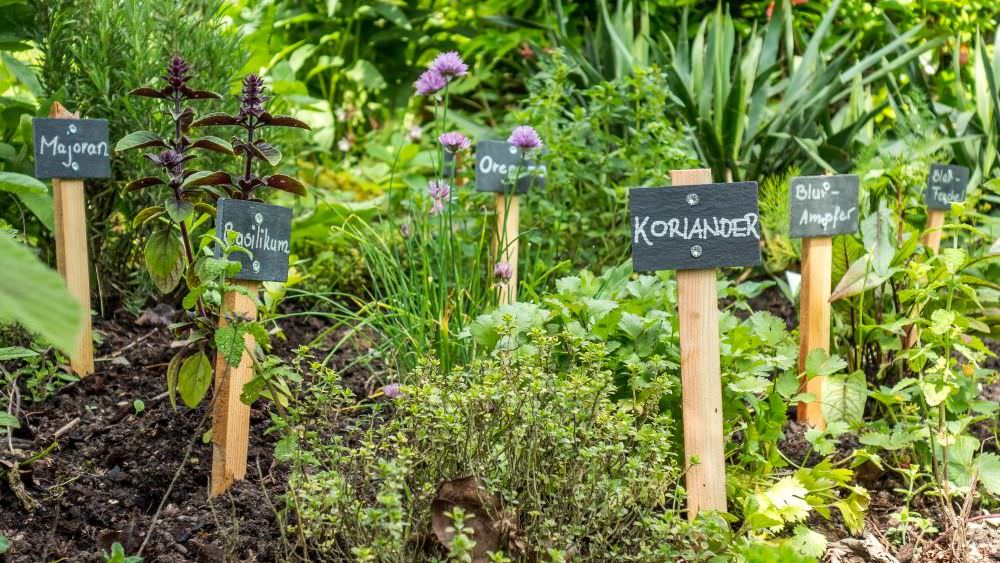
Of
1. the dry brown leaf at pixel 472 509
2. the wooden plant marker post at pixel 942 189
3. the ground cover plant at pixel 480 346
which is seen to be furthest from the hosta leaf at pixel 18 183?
the wooden plant marker post at pixel 942 189

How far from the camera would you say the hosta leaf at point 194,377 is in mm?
1820

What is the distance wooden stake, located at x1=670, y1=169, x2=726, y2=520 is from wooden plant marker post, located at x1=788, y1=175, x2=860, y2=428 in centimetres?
64

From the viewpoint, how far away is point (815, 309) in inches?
94.9

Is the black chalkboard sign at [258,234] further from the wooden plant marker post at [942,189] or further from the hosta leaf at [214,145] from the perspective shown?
the wooden plant marker post at [942,189]

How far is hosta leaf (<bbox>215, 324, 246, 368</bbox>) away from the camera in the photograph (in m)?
1.66

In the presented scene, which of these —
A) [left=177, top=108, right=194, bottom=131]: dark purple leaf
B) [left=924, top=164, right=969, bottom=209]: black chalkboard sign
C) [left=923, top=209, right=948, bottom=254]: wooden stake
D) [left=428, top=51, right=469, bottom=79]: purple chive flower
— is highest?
[left=428, top=51, right=469, bottom=79]: purple chive flower

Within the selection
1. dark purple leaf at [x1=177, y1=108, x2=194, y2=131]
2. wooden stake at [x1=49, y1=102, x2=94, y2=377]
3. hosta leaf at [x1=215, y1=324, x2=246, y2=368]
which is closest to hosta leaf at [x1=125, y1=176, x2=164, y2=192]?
dark purple leaf at [x1=177, y1=108, x2=194, y2=131]

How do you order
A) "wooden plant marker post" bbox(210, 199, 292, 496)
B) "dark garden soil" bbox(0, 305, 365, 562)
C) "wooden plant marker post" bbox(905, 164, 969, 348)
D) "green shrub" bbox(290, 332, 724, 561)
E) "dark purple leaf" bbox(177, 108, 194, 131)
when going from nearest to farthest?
"green shrub" bbox(290, 332, 724, 561), "dark garden soil" bbox(0, 305, 365, 562), "wooden plant marker post" bbox(210, 199, 292, 496), "dark purple leaf" bbox(177, 108, 194, 131), "wooden plant marker post" bbox(905, 164, 969, 348)

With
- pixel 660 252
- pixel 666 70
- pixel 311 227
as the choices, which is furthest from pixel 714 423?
pixel 666 70

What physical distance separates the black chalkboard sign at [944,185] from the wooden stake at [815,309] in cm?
54

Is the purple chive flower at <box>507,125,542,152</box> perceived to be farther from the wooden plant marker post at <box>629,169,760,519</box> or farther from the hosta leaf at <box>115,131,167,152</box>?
the hosta leaf at <box>115,131,167,152</box>

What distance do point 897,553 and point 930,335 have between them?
49 cm

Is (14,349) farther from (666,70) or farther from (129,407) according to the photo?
(666,70)

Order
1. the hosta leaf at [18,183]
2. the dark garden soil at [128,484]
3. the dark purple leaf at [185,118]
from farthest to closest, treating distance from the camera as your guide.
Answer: the hosta leaf at [18,183], the dark purple leaf at [185,118], the dark garden soil at [128,484]
